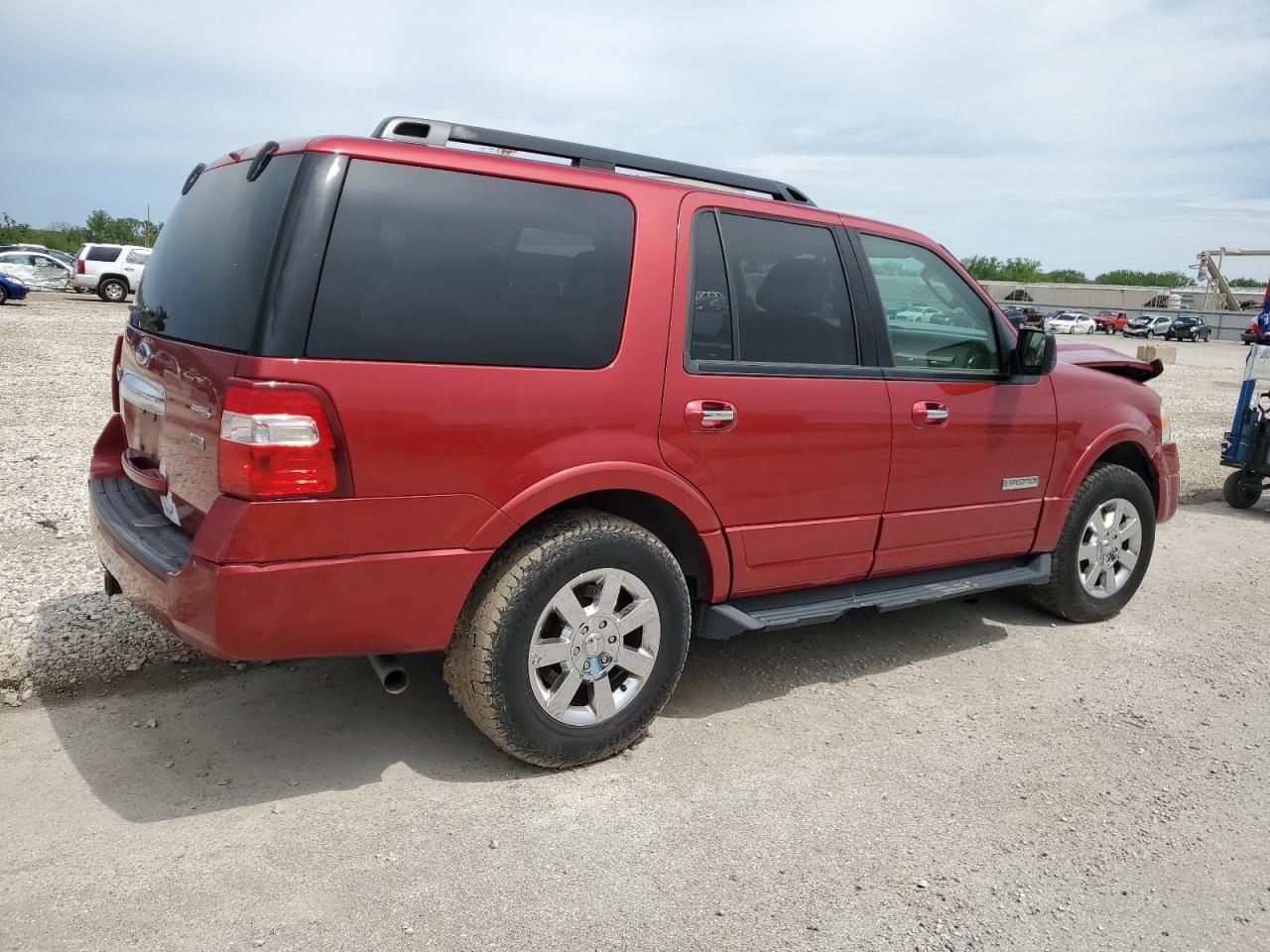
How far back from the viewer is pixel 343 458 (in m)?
2.81

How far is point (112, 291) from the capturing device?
2866 centimetres

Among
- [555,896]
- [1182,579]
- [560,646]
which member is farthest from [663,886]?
[1182,579]

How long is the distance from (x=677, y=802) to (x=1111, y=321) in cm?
6245

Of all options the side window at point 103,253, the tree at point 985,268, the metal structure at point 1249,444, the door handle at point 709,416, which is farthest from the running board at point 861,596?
the tree at point 985,268

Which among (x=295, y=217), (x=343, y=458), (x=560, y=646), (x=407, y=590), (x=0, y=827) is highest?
(x=295, y=217)

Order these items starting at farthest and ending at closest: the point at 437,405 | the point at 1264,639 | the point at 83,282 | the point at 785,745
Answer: the point at 83,282
the point at 1264,639
the point at 785,745
the point at 437,405

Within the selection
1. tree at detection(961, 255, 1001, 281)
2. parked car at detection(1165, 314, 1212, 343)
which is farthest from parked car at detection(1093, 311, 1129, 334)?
tree at detection(961, 255, 1001, 281)

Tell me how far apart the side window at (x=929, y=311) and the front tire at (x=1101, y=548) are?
1.02 meters

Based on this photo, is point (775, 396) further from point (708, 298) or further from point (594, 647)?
point (594, 647)

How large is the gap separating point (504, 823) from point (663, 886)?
573 mm

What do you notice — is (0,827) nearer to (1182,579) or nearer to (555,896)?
(555,896)

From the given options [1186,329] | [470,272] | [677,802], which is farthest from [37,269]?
[1186,329]

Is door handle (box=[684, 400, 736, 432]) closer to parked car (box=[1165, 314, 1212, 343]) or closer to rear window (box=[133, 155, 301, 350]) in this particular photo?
rear window (box=[133, 155, 301, 350])

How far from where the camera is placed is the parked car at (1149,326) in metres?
54.0
